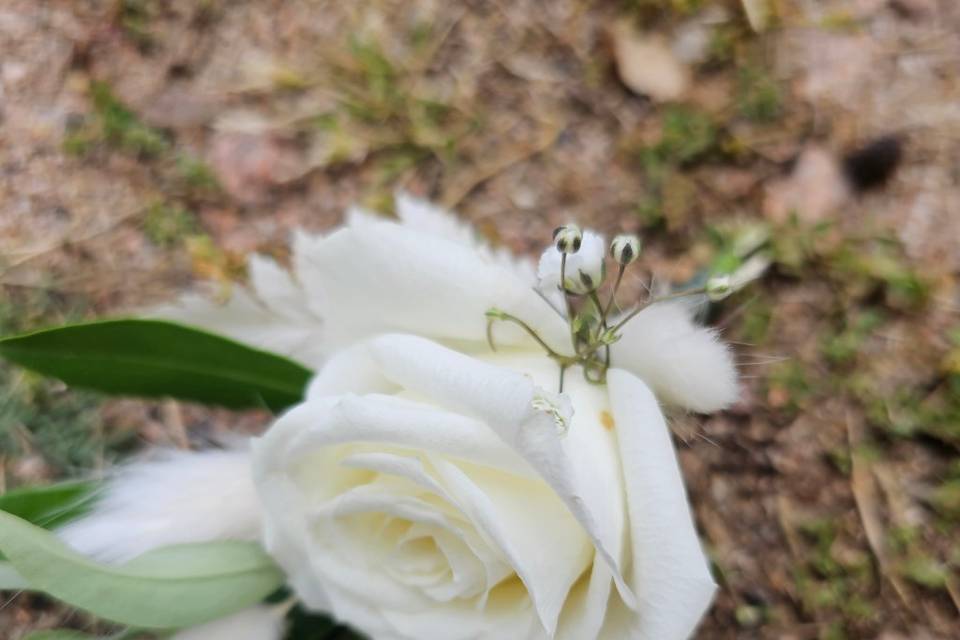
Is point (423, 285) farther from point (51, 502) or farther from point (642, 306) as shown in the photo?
point (51, 502)

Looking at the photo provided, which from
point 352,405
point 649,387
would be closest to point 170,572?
point 352,405

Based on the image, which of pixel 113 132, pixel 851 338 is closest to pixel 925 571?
pixel 851 338

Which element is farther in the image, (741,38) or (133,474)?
(741,38)

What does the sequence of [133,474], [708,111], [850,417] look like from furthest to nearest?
[708,111]
[850,417]
[133,474]

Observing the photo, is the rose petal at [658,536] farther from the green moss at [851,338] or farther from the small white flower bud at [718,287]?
the green moss at [851,338]

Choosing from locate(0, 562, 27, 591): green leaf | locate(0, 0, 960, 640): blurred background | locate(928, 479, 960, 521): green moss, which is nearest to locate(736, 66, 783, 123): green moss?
locate(0, 0, 960, 640): blurred background

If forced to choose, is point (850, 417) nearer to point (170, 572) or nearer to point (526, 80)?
point (526, 80)
